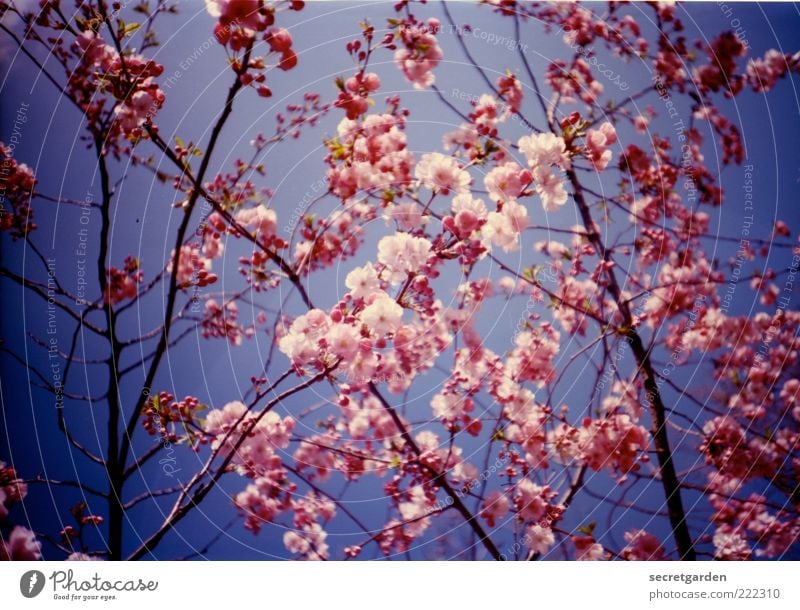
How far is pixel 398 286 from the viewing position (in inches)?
37.4

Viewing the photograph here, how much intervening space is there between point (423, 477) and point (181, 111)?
2.92 feet

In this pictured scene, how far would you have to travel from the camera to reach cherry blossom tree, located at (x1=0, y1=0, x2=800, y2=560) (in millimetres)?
972

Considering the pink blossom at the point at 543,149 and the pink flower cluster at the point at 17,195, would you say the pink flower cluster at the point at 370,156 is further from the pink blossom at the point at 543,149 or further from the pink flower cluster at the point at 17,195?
the pink flower cluster at the point at 17,195

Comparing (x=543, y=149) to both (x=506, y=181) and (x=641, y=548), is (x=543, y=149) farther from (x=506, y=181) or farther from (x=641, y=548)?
(x=641, y=548)

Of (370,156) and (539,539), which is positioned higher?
(370,156)

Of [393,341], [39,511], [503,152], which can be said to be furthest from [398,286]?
[39,511]

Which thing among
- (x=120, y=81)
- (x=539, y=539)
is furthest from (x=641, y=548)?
(x=120, y=81)

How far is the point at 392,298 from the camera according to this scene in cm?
95

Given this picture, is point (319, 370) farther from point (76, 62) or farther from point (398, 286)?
point (76, 62)
